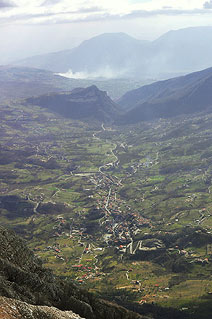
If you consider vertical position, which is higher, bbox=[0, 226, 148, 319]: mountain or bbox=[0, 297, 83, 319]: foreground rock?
bbox=[0, 297, 83, 319]: foreground rock

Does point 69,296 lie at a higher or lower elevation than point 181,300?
higher

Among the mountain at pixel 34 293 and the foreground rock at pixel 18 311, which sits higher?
the foreground rock at pixel 18 311

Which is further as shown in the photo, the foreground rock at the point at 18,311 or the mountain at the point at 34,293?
the mountain at the point at 34,293

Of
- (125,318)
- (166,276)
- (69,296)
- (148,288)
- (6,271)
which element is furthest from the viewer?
(166,276)

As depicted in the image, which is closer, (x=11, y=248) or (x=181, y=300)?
(x=11, y=248)

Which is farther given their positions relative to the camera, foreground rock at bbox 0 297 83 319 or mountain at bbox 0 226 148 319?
mountain at bbox 0 226 148 319

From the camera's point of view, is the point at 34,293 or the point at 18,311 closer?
the point at 18,311

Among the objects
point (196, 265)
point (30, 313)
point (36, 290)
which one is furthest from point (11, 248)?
point (196, 265)

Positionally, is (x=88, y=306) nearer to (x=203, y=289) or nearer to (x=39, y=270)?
(x=39, y=270)
